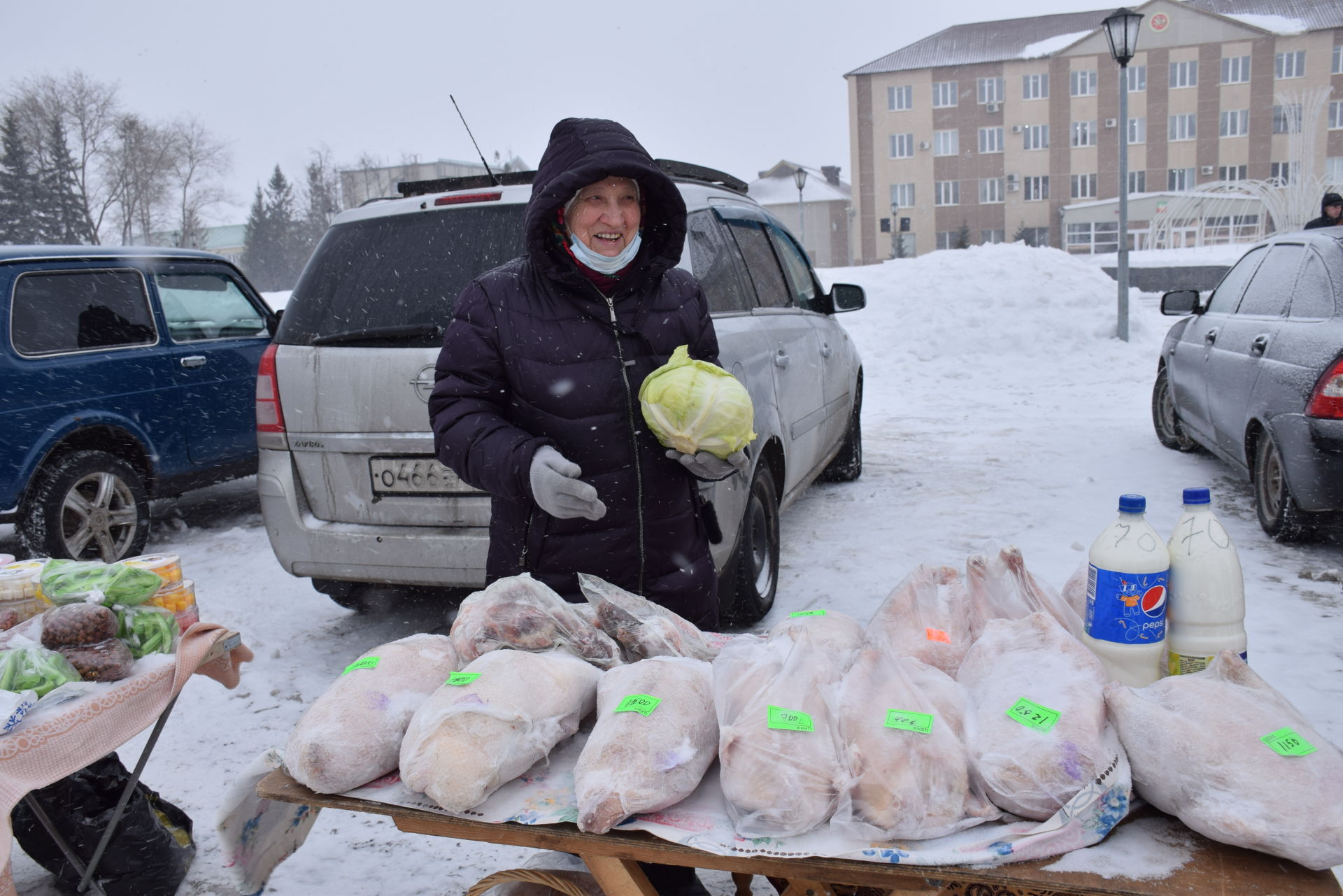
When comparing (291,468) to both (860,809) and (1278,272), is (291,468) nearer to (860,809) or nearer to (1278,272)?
(860,809)

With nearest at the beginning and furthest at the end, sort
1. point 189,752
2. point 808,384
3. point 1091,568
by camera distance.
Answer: point 1091,568, point 189,752, point 808,384

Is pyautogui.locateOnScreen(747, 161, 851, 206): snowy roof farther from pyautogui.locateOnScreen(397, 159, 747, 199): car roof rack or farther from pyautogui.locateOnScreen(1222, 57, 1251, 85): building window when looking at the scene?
pyautogui.locateOnScreen(397, 159, 747, 199): car roof rack

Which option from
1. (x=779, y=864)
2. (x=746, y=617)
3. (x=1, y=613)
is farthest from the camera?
(x=746, y=617)

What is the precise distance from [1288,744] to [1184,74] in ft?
198

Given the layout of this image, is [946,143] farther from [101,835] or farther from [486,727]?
[486,727]

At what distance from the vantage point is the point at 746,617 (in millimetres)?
4234

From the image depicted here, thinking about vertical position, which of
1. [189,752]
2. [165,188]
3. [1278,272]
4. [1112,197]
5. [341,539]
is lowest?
[189,752]

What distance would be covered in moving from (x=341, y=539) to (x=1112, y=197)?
55.9 metres

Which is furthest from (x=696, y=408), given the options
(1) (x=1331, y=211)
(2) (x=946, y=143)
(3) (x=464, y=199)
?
(2) (x=946, y=143)

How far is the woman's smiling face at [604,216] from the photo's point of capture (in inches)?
93.4

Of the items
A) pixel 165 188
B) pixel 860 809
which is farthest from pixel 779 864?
pixel 165 188

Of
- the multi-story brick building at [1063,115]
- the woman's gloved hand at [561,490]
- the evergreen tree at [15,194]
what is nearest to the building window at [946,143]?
the multi-story brick building at [1063,115]

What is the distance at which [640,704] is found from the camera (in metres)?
1.59

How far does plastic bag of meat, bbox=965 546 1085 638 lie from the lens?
192 cm
